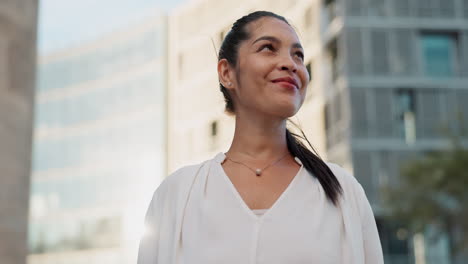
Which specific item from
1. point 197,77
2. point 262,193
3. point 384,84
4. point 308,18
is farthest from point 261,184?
point 197,77

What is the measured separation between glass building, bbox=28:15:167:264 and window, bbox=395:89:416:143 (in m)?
25.6

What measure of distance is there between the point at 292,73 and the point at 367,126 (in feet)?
94.3

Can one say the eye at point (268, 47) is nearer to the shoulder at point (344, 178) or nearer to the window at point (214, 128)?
the shoulder at point (344, 178)

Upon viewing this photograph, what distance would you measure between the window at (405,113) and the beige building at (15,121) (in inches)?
944

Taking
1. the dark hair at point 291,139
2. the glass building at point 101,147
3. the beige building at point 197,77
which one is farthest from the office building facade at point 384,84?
the dark hair at point 291,139

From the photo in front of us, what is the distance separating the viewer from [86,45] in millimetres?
61438

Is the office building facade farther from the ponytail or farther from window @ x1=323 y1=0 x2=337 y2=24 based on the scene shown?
the ponytail

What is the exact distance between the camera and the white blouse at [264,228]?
2.08m

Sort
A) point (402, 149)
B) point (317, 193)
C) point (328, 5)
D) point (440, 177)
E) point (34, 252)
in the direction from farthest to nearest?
point (34, 252) < point (328, 5) < point (402, 149) < point (440, 177) < point (317, 193)

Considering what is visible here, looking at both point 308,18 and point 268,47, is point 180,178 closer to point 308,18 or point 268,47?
point 268,47

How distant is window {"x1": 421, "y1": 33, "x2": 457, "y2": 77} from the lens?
31906mm

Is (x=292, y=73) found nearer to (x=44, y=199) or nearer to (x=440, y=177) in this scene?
(x=440, y=177)

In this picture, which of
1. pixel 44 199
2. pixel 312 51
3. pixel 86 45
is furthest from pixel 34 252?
pixel 312 51

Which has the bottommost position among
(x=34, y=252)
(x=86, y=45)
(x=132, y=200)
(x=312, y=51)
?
(x=34, y=252)
